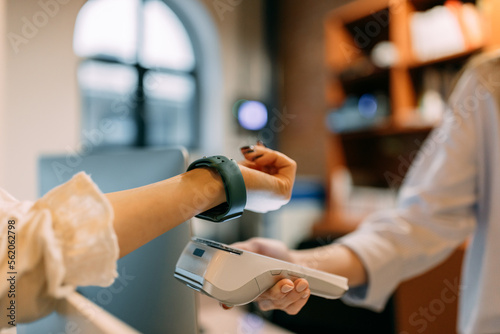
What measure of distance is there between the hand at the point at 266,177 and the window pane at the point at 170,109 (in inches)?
136

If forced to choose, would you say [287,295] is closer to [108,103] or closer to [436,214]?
[436,214]

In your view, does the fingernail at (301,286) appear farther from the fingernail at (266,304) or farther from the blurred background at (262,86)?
the blurred background at (262,86)

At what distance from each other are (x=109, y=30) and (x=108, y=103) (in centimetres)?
72

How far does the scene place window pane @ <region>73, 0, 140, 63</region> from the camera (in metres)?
3.33

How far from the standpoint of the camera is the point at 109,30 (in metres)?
3.52

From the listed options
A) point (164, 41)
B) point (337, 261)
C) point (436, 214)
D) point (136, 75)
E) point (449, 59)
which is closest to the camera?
point (337, 261)

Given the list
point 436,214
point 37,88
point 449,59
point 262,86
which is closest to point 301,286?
point 436,214

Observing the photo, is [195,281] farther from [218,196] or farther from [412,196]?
[412,196]

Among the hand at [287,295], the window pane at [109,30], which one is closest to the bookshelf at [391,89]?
the hand at [287,295]

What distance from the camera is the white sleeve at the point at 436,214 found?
2.75 ft

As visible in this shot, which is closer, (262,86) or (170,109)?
(170,109)

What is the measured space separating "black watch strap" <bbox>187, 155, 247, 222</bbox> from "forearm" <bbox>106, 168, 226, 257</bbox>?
0.5 inches

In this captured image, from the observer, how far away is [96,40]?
135 inches

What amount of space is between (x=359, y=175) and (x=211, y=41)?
2166 millimetres
